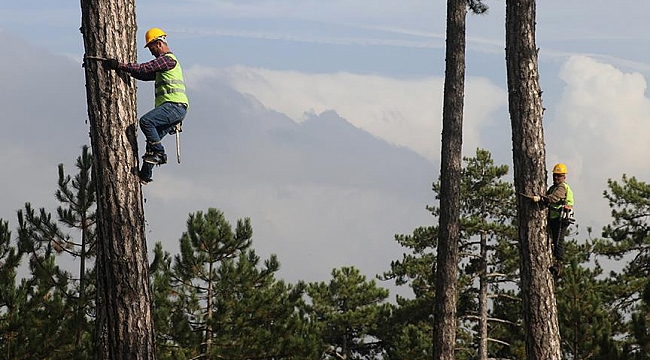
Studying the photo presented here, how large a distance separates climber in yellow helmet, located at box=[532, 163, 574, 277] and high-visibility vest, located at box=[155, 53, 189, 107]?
417 centimetres

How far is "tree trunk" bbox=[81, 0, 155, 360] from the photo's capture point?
27.5 ft

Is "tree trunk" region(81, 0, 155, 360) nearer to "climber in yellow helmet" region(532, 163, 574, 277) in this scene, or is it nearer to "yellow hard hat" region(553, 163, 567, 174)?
"climber in yellow helmet" region(532, 163, 574, 277)

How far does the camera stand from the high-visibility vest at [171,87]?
907 cm

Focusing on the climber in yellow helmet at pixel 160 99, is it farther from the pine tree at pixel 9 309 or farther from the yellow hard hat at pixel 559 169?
the pine tree at pixel 9 309

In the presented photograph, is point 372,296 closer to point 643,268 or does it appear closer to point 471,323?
point 471,323

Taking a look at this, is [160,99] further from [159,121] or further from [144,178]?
[144,178]

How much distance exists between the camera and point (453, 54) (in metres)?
15.9

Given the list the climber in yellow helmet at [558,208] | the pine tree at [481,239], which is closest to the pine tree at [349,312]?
the pine tree at [481,239]

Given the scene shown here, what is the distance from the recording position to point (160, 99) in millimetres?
9227

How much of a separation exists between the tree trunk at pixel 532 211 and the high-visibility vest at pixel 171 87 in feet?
13.1

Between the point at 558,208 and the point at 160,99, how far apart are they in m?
4.87

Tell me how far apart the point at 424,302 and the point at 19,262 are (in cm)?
1571

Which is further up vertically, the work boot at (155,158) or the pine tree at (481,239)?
the pine tree at (481,239)

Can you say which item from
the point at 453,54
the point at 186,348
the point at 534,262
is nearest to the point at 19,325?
the point at 186,348
